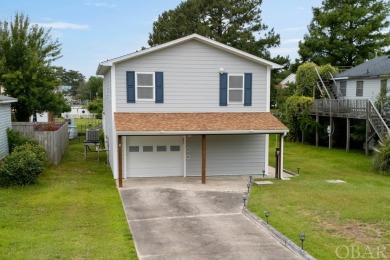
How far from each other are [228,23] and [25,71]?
880 inches

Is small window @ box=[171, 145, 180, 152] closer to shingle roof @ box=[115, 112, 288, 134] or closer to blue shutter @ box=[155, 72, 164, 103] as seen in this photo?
shingle roof @ box=[115, 112, 288, 134]

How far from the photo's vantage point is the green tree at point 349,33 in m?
41.6

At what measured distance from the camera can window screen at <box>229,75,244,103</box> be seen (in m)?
18.4

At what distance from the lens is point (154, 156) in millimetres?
18047

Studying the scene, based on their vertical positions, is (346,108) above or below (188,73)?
below

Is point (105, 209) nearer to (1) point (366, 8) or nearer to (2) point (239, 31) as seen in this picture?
(2) point (239, 31)

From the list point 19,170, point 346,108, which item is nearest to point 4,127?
point 19,170

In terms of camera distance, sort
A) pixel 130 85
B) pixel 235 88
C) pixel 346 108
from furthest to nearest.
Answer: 1. pixel 346 108
2. pixel 235 88
3. pixel 130 85

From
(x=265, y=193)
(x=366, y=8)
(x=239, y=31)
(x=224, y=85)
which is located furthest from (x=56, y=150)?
(x=366, y=8)

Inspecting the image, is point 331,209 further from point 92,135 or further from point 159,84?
point 92,135

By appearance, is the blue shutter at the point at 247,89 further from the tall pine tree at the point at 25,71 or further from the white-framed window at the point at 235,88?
the tall pine tree at the point at 25,71

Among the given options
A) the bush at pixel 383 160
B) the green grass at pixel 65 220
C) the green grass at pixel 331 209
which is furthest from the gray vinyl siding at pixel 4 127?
the bush at pixel 383 160

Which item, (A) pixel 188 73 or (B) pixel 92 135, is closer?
(A) pixel 188 73

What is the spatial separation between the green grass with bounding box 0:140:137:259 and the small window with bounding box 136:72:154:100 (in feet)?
12.5
